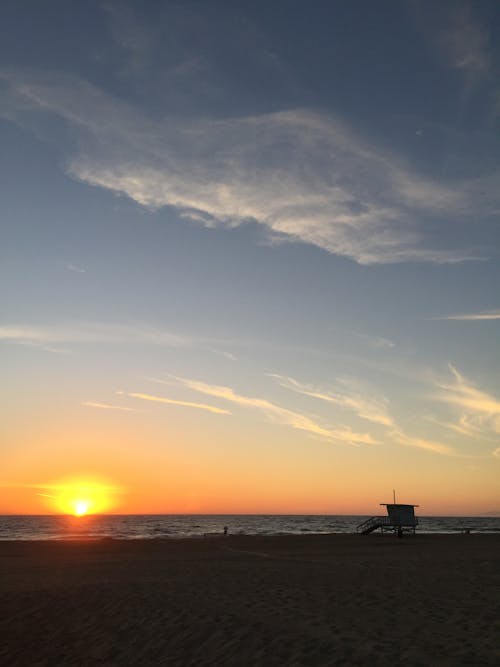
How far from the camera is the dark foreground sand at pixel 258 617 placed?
11.6 metres

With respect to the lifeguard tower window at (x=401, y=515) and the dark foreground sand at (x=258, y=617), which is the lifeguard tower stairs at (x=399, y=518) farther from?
the dark foreground sand at (x=258, y=617)

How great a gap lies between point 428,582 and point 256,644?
9.59 metres

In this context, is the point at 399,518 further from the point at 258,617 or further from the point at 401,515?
the point at 258,617

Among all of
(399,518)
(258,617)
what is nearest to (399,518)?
(399,518)

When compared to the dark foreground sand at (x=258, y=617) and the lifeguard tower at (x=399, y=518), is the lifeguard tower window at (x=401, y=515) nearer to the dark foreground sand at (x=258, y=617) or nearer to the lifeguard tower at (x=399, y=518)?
the lifeguard tower at (x=399, y=518)

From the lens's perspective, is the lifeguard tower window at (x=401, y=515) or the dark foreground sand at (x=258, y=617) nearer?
the dark foreground sand at (x=258, y=617)

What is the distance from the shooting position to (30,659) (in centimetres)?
1360

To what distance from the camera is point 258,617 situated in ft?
47.4

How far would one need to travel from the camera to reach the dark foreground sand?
38.1ft

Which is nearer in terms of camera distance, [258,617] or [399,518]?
[258,617]

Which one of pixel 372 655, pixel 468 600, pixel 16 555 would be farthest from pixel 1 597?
pixel 16 555

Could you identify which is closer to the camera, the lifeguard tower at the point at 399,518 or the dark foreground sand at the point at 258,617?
the dark foreground sand at the point at 258,617

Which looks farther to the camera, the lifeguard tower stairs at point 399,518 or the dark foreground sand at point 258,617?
the lifeguard tower stairs at point 399,518

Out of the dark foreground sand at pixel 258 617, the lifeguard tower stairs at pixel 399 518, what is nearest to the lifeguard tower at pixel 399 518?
the lifeguard tower stairs at pixel 399 518
